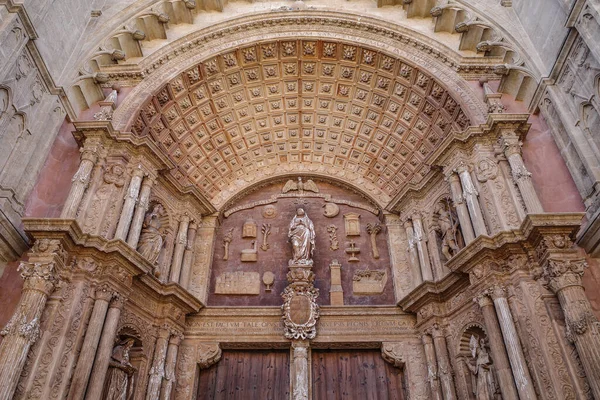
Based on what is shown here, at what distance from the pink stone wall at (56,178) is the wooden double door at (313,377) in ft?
14.4

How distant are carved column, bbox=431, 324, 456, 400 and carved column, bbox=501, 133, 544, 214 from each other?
2833 mm

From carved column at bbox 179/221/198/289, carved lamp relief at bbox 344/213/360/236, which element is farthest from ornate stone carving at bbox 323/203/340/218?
carved column at bbox 179/221/198/289

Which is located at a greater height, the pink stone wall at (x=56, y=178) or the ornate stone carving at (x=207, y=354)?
the pink stone wall at (x=56, y=178)

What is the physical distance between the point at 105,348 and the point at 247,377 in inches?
125

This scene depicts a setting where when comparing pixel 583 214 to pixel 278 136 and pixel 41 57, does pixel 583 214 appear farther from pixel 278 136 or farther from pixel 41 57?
pixel 41 57

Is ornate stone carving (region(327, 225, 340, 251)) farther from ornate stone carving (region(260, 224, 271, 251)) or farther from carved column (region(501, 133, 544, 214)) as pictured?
carved column (region(501, 133, 544, 214))

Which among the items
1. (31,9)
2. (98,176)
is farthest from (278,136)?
(31,9)

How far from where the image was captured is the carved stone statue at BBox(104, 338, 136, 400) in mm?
6989

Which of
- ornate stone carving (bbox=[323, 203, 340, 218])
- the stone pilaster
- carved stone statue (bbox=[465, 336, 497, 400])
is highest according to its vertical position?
ornate stone carving (bbox=[323, 203, 340, 218])

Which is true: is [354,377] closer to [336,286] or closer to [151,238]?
[336,286]

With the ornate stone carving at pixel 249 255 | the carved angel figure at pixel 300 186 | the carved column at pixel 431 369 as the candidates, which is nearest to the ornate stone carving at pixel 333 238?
the carved angel figure at pixel 300 186

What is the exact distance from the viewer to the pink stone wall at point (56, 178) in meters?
7.51

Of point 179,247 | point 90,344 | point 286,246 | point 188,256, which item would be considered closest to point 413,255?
point 286,246

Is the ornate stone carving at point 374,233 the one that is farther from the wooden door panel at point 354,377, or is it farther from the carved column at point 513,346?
the carved column at point 513,346
